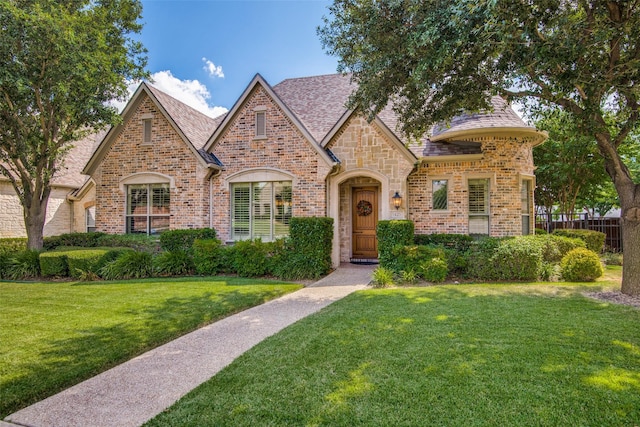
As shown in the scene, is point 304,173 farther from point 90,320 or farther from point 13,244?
point 13,244

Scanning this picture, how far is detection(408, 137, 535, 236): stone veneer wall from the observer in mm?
11320

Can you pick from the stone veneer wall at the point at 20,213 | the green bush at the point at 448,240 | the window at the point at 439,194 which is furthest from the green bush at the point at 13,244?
the window at the point at 439,194

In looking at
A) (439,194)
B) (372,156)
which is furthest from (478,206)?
(372,156)

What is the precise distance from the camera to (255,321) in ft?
19.3

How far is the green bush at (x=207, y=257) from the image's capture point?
34.1 feet

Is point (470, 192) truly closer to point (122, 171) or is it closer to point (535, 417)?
point (535, 417)

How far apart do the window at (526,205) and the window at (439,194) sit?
2.75 meters

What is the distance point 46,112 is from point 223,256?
23.7ft

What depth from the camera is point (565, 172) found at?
14641mm

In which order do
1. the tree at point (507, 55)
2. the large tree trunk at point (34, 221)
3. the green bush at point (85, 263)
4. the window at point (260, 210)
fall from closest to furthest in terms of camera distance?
the tree at point (507, 55) < the green bush at point (85, 263) < the large tree trunk at point (34, 221) < the window at point (260, 210)

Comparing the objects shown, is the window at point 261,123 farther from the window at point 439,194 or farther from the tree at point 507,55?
the window at point 439,194

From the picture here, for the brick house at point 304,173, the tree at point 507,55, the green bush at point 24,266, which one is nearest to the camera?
the tree at point 507,55

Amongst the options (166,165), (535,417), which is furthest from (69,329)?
(166,165)

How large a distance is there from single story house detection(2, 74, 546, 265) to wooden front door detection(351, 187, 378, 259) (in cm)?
4
